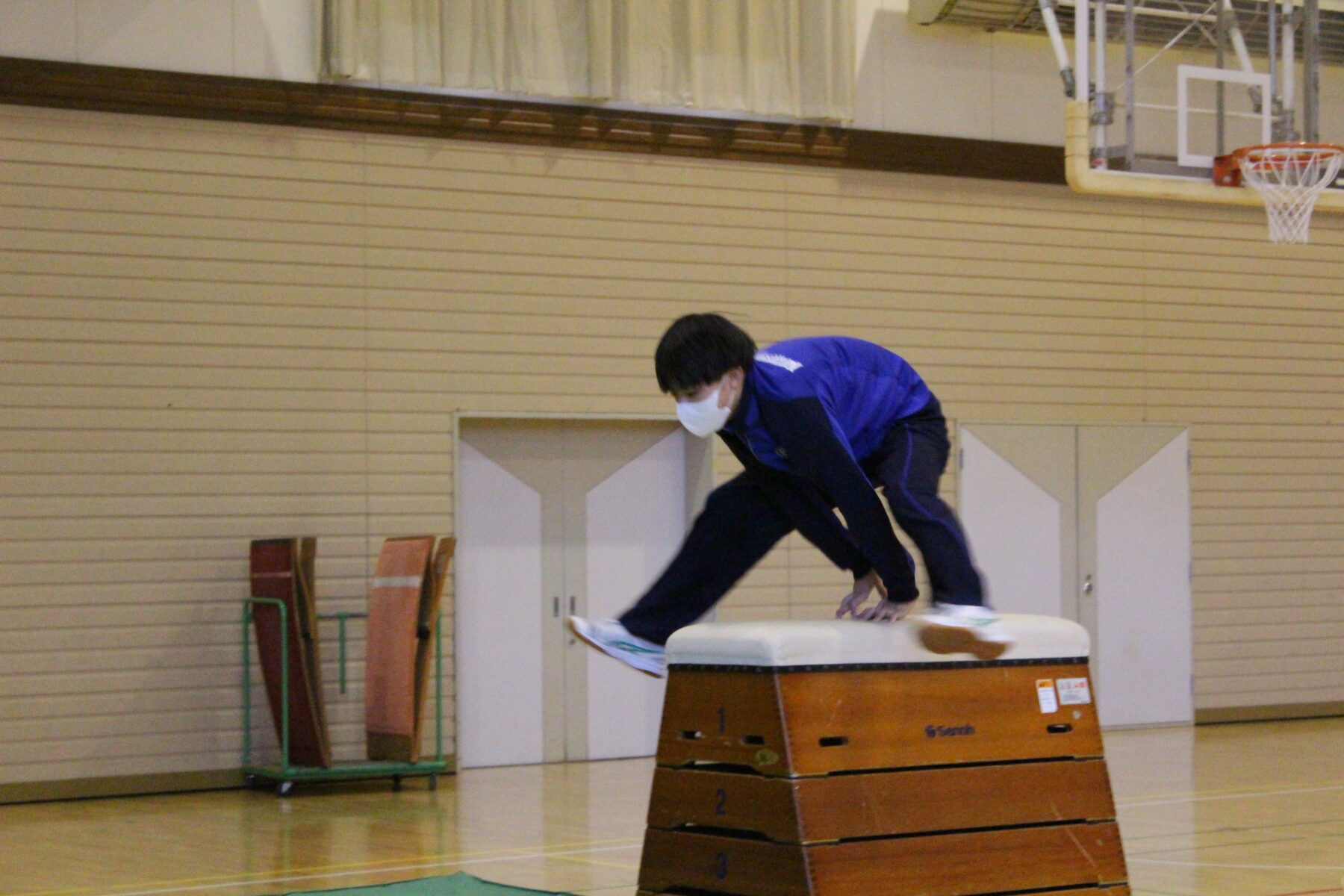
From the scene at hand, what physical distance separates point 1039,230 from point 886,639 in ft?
27.8

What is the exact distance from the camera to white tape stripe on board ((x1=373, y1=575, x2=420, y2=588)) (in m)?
9.56

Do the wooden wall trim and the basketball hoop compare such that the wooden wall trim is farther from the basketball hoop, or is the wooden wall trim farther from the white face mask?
the white face mask

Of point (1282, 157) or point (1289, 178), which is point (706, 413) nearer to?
point (1282, 157)

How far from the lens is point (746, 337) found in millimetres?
4766

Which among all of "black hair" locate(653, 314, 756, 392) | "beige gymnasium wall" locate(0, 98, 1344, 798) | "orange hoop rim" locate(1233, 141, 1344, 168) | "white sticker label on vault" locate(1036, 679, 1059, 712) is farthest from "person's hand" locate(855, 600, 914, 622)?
"beige gymnasium wall" locate(0, 98, 1344, 798)

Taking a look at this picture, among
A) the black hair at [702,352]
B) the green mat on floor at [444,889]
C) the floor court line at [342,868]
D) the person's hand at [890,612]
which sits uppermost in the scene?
the black hair at [702,352]

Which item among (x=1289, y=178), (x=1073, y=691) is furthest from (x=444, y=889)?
(x=1289, y=178)

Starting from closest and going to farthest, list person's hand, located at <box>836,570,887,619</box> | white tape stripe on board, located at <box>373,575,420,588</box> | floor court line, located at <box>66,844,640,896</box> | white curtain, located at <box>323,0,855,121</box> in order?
person's hand, located at <box>836,570,887,619</box>, floor court line, located at <box>66,844,640,896</box>, white tape stripe on board, located at <box>373,575,420,588</box>, white curtain, located at <box>323,0,855,121</box>

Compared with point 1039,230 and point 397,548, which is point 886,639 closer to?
point 397,548

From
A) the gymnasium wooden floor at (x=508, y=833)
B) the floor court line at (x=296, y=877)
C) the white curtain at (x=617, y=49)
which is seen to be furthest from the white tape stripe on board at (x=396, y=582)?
the white curtain at (x=617, y=49)

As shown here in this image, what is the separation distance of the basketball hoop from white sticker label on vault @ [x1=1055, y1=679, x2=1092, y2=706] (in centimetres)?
545

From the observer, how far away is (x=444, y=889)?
6059 mm

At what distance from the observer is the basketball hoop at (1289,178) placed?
9.49 meters

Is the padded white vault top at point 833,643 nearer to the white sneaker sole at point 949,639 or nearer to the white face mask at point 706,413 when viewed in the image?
the white sneaker sole at point 949,639
